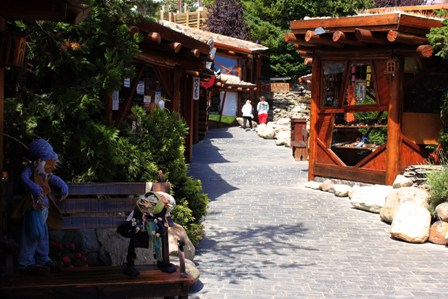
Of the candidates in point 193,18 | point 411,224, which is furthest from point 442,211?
point 193,18

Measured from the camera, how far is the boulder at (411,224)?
902cm

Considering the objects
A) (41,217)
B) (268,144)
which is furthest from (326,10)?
(41,217)

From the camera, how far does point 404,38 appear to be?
11617 mm

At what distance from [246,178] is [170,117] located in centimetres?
663

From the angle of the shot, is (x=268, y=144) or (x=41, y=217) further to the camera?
(x=268, y=144)

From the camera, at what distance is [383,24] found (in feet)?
38.5

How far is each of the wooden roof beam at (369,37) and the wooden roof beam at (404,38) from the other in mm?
411

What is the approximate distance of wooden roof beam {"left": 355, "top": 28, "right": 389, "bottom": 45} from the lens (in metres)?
11.9

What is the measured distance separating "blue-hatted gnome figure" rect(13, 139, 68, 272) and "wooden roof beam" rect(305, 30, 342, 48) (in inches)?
327

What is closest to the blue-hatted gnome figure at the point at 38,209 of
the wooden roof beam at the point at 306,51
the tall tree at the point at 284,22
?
the wooden roof beam at the point at 306,51

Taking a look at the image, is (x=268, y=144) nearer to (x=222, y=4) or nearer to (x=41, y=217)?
(x=222, y=4)

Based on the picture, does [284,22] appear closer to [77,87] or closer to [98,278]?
[77,87]

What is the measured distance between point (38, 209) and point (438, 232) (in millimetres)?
6109

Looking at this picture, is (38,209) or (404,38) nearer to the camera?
(38,209)
